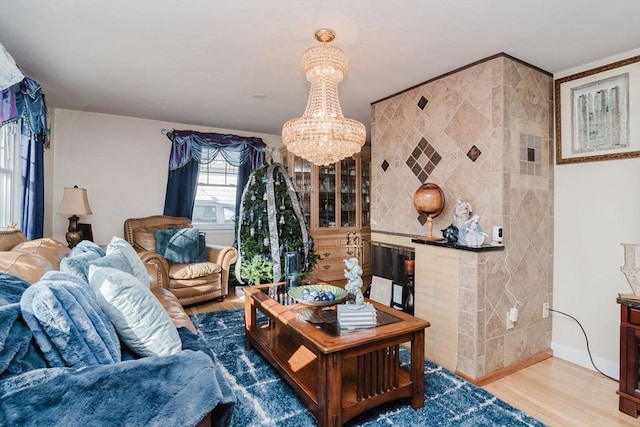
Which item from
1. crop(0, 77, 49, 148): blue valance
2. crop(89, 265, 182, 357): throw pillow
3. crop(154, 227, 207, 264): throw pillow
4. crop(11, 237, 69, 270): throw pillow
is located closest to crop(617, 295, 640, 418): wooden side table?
crop(89, 265, 182, 357): throw pillow

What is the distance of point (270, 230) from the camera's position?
3.96 meters

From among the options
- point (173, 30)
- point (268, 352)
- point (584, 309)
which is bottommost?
point (268, 352)

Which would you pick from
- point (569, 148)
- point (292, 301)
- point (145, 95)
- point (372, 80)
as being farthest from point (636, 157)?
point (145, 95)

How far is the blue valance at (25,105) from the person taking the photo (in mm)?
2381

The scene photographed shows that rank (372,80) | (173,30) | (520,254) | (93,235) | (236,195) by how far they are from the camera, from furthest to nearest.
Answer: (236,195) → (93,235) → (372,80) → (520,254) → (173,30)

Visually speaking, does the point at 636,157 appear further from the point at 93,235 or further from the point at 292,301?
the point at 93,235

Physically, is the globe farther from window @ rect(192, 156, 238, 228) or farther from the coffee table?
window @ rect(192, 156, 238, 228)

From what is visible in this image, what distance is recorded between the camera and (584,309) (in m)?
2.61

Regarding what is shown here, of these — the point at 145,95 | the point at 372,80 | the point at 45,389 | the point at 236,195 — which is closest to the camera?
the point at 45,389

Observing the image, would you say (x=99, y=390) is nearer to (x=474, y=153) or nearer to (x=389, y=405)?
(x=389, y=405)

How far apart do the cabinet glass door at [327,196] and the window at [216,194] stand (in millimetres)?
1334

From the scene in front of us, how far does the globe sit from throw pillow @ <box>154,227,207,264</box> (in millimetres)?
2719

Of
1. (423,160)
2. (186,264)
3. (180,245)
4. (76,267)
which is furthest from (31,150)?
(423,160)

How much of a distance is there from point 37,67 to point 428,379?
154 inches
